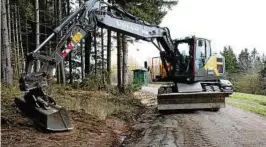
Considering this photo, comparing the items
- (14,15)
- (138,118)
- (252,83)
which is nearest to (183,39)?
(138,118)

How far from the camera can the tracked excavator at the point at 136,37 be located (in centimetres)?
A: 961

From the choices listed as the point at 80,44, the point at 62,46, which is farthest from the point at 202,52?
the point at 80,44

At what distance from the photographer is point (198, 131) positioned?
1064cm

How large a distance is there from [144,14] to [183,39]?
5.50 meters

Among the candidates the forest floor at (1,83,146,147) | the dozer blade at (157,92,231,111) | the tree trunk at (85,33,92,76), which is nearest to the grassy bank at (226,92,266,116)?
the dozer blade at (157,92,231,111)

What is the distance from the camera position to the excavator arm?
9414mm

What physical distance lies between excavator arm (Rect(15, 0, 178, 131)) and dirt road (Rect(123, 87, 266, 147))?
73.1 inches

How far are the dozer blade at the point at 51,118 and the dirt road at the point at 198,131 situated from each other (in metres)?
1.45

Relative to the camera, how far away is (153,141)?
948 centimetres

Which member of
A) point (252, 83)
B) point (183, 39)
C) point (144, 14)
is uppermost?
point (144, 14)

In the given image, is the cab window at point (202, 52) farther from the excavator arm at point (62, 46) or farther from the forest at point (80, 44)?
the forest at point (80, 44)

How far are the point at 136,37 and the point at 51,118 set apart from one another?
605 centimetres

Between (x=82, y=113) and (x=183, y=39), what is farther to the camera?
(x=183, y=39)

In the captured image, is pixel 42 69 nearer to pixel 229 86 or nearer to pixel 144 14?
pixel 144 14
